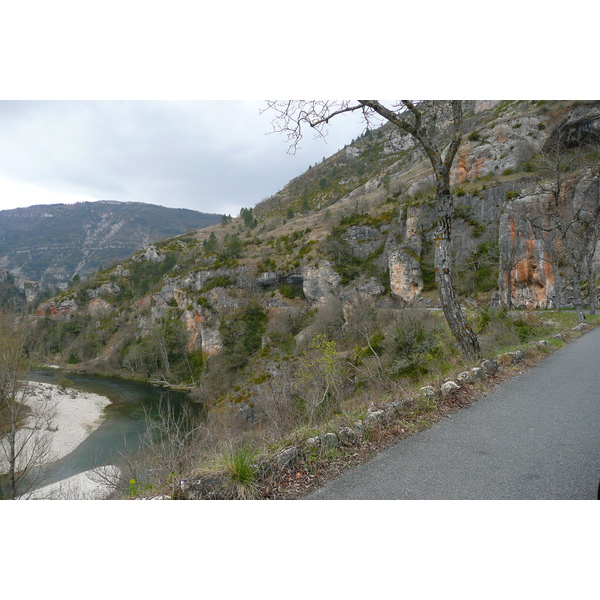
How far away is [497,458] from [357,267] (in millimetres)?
43453

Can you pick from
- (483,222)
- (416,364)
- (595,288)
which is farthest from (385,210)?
(416,364)

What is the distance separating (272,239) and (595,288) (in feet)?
165

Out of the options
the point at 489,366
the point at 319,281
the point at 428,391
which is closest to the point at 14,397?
the point at 428,391

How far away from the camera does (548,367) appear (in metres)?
7.66

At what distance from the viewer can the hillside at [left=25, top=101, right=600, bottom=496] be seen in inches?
457

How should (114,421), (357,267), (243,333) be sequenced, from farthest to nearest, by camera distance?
(357,267)
(243,333)
(114,421)

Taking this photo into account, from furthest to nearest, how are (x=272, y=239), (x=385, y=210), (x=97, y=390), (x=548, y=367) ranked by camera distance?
(x=272, y=239), (x=385, y=210), (x=97, y=390), (x=548, y=367)

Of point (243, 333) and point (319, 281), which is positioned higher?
point (319, 281)

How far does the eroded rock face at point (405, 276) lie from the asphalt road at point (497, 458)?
32.6 metres

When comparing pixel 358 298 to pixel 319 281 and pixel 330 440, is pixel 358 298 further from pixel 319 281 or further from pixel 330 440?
pixel 330 440

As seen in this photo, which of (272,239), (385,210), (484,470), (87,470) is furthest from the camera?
(272,239)

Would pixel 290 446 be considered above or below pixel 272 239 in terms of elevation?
below

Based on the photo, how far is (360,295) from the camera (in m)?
34.5

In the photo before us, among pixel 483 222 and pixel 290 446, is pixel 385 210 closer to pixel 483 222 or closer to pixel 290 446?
pixel 483 222
